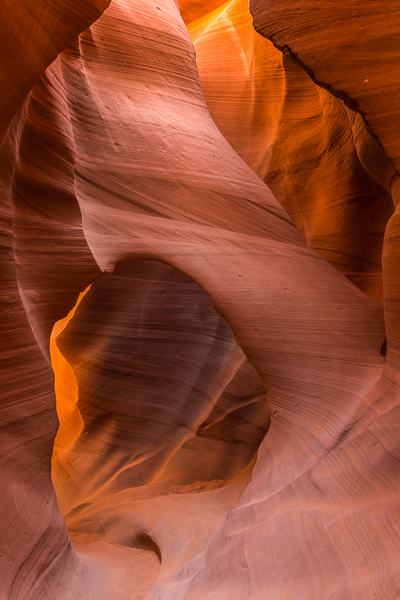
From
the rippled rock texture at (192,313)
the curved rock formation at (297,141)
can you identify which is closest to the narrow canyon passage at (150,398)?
the rippled rock texture at (192,313)

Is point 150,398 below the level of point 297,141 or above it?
below

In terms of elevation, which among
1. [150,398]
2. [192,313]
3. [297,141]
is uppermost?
[297,141]

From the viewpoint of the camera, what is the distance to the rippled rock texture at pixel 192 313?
2283 mm

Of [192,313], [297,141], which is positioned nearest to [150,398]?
[192,313]

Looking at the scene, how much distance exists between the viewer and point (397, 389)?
8.19 feet

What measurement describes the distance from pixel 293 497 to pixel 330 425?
22.2 inches

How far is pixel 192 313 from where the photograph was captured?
468 cm

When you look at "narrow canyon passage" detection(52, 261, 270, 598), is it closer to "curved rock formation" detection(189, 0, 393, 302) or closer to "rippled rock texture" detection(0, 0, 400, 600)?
"rippled rock texture" detection(0, 0, 400, 600)

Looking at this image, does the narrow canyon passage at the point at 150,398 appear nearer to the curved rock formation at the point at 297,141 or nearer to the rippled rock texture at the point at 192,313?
the rippled rock texture at the point at 192,313

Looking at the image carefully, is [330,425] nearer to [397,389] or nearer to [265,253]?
[397,389]

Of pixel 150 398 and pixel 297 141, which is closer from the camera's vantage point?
pixel 150 398

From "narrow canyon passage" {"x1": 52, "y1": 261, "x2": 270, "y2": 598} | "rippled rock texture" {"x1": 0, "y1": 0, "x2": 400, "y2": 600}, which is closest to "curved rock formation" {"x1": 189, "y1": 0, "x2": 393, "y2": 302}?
"rippled rock texture" {"x1": 0, "y1": 0, "x2": 400, "y2": 600}

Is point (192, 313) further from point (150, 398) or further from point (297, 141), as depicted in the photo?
point (297, 141)

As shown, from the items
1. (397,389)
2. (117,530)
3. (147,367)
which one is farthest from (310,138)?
(117,530)
